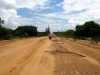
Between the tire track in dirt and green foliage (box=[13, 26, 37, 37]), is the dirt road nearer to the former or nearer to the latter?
the tire track in dirt

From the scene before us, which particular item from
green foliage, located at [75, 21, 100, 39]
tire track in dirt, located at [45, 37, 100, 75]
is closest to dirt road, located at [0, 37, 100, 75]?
tire track in dirt, located at [45, 37, 100, 75]

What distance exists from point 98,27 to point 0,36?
28.3 m

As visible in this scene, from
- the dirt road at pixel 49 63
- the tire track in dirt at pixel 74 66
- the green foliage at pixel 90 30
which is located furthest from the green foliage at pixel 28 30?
the tire track in dirt at pixel 74 66

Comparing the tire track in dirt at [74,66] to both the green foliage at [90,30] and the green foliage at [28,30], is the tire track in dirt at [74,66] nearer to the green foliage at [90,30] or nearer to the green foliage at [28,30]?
the green foliage at [90,30]

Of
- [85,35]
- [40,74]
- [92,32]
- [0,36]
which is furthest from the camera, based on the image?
[85,35]

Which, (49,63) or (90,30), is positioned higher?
(90,30)

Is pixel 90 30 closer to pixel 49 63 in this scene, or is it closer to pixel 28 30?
pixel 28 30

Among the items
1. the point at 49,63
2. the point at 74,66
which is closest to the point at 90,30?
the point at 49,63

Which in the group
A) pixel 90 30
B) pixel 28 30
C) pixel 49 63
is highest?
pixel 90 30

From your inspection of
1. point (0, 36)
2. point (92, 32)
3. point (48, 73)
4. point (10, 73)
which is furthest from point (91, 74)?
point (92, 32)

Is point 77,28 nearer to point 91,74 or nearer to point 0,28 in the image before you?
point 0,28

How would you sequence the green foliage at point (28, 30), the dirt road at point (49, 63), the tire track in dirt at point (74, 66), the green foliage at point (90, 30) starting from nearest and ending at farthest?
the tire track in dirt at point (74, 66) < the dirt road at point (49, 63) < the green foliage at point (90, 30) < the green foliage at point (28, 30)

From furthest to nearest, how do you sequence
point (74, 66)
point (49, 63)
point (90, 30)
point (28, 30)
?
point (28, 30)
point (90, 30)
point (49, 63)
point (74, 66)

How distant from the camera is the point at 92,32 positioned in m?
60.6
